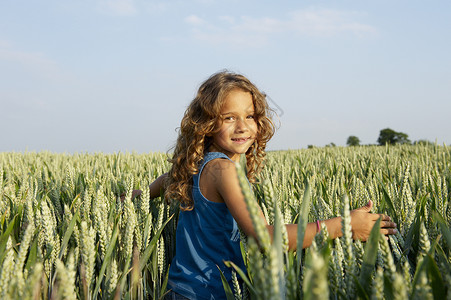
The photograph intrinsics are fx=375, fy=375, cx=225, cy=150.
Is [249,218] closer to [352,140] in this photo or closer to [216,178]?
[216,178]

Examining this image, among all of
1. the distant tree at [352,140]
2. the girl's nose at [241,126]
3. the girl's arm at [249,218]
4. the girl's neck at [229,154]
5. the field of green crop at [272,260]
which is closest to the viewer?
the field of green crop at [272,260]

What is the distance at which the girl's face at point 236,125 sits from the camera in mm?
1705

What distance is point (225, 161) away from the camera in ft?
4.95

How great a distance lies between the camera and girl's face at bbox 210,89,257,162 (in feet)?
5.59

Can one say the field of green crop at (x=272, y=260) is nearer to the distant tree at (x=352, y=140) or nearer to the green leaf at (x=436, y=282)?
the green leaf at (x=436, y=282)

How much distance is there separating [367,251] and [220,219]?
33.1 inches

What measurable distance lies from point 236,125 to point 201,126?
6.7 inches

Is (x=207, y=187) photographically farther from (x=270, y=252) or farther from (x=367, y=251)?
(x=270, y=252)

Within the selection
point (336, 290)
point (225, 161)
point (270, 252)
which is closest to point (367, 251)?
point (336, 290)

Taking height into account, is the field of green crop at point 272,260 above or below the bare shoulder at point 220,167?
below

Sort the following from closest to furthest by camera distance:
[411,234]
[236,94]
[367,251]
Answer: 1. [367,251]
2. [411,234]
3. [236,94]

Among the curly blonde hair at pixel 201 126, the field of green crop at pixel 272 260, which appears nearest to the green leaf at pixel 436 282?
the field of green crop at pixel 272 260

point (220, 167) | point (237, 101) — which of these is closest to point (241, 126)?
point (237, 101)

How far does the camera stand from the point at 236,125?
5.62 ft
